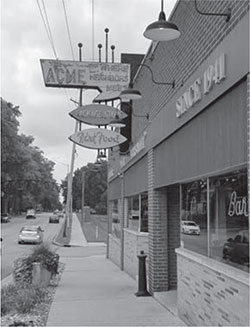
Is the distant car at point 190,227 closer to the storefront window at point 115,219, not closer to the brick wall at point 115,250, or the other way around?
the brick wall at point 115,250

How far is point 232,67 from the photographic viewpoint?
19.1 ft

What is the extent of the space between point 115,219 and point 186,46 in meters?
13.6

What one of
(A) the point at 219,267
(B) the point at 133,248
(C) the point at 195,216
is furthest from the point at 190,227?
(B) the point at 133,248

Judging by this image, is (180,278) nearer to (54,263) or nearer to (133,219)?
(54,263)

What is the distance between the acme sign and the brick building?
1 centimetres

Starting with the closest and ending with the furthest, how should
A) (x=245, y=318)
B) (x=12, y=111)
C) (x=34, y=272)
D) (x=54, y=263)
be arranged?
(x=245, y=318)
(x=34, y=272)
(x=54, y=263)
(x=12, y=111)

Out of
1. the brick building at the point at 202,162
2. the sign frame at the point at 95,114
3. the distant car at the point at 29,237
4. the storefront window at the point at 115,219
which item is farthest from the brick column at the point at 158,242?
the distant car at the point at 29,237

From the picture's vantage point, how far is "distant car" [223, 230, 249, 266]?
5770mm

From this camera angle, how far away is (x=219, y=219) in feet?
22.6

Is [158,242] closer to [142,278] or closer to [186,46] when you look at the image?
[142,278]

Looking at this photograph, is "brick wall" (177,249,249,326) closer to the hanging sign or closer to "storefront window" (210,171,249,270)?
"storefront window" (210,171,249,270)

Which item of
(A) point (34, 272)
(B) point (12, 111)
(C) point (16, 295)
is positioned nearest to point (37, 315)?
(C) point (16, 295)

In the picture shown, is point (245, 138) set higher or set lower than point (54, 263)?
higher

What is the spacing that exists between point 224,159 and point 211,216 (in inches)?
52.2
